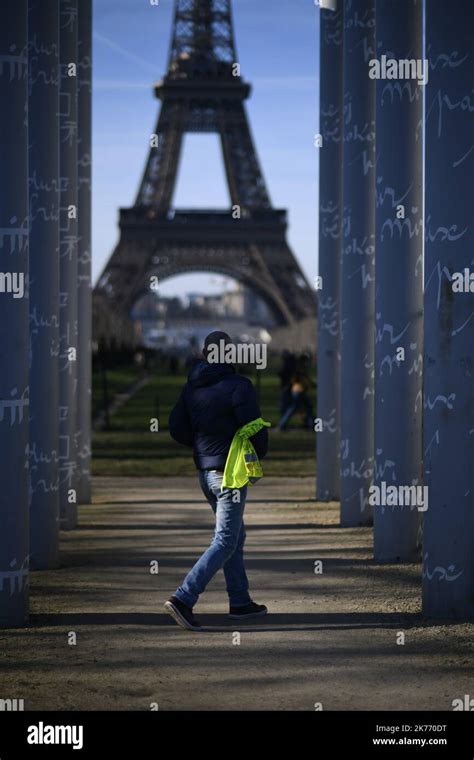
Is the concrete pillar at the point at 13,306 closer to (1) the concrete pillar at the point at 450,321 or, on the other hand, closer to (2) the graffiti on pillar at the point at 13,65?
(2) the graffiti on pillar at the point at 13,65

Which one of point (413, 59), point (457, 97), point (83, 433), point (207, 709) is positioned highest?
point (413, 59)

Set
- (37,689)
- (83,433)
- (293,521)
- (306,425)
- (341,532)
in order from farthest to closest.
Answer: (306,425) < (83,433) < (293,521) < (341,532) < (37,689)

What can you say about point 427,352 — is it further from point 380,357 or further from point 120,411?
point 120,411

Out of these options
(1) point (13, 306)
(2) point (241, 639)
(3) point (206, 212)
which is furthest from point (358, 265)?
(3) point (206, 212)

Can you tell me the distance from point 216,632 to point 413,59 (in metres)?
5.56

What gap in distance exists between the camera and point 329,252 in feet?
61.1

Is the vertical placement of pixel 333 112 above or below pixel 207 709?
above

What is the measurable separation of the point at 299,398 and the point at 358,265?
1654 centimetres

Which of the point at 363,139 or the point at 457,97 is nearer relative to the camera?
the point at 457,97

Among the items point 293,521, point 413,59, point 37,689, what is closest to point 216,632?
point 37,689

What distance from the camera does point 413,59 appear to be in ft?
41.2

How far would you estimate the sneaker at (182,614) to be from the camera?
31.2ft

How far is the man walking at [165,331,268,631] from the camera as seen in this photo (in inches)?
377

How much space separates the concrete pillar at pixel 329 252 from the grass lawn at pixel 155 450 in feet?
15.1
